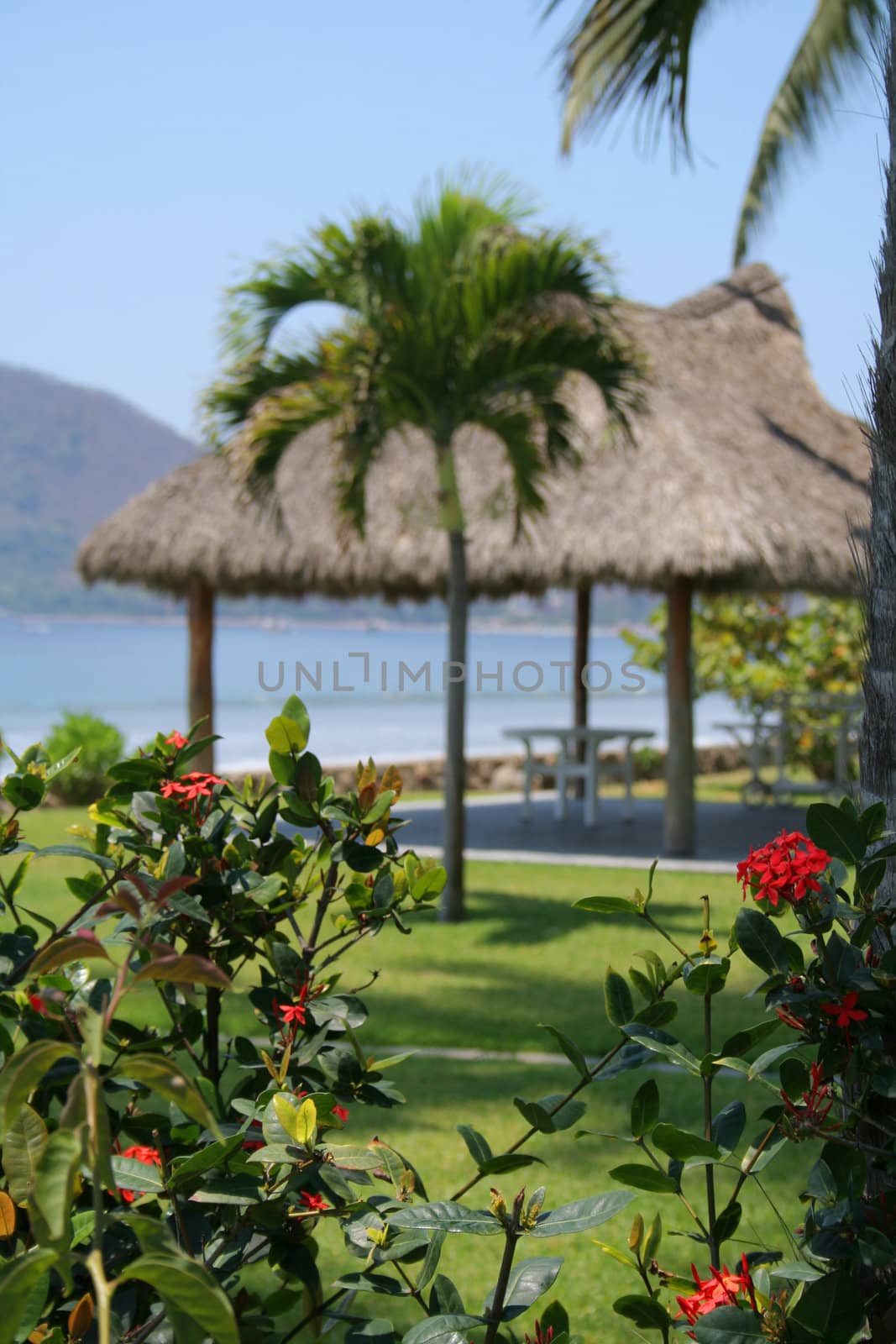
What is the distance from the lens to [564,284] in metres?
6.84

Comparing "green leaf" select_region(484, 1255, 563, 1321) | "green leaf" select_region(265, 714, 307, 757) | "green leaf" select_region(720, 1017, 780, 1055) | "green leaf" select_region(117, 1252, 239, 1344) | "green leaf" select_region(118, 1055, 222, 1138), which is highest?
"green leaf" select_region(265, 714, 307, 757)

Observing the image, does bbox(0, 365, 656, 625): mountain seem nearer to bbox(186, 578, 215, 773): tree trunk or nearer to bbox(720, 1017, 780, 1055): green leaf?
bbox(186, 578, 215, 773): tree trunk

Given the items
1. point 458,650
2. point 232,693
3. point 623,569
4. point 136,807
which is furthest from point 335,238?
point 232,693

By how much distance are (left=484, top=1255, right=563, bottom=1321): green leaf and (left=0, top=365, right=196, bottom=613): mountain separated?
301 ft

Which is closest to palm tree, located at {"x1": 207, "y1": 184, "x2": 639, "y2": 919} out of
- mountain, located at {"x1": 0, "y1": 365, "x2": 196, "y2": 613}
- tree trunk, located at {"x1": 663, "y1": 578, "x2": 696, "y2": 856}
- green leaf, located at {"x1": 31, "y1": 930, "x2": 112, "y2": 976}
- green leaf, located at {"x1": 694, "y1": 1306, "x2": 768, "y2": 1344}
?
tree trunk, located at {"x1": 663, "y1": 578, "x2": 696, "y2": 856}

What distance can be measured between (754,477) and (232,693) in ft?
139

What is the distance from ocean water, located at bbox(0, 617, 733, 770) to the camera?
24.7 meters

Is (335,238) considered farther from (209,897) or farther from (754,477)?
(209,897)

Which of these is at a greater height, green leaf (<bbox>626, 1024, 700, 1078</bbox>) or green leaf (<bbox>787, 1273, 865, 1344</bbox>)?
green leaf (<bbox>626, 1024, 700, 1078</bbox>)

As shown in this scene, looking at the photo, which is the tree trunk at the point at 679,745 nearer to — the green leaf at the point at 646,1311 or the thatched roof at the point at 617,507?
the thatched roof at the point at 617,507

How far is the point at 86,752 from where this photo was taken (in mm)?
11539

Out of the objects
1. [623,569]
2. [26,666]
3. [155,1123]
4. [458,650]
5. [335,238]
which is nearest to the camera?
[155,1123]

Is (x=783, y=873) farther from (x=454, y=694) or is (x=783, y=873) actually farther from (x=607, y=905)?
(x=454, y=694)

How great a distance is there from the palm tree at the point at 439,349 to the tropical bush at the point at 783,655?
6.81m
